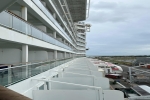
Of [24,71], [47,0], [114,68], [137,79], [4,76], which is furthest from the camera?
[114,68]

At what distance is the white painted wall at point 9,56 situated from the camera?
39.2ft

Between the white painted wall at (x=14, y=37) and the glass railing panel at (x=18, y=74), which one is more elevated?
the white painted wall at (x=14, y=37)

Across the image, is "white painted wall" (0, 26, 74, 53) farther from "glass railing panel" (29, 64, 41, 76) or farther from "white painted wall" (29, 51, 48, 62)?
"white painted wall" (29, 51, 48, 62)

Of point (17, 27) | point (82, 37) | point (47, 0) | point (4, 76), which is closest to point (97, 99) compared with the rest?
point (4, 76)

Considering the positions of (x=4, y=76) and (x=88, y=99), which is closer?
(x=4, y=76)

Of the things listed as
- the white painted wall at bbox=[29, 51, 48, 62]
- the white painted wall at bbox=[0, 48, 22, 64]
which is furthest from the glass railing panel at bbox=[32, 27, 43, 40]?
the white painted wall at bbox=[29, 51, 48, 62]

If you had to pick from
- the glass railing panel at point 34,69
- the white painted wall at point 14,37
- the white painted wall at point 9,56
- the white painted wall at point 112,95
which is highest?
the white painted wall at point 14,37

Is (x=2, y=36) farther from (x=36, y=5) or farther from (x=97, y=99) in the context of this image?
Result: (x=36, y=5)

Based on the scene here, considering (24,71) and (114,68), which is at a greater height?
(24,71)

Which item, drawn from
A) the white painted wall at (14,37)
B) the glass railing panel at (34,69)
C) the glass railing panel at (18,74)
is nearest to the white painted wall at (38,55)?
the white painted wall at (14,37)

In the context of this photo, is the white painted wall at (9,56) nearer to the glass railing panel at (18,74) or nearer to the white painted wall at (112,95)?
the glass railing panel at (18,74)

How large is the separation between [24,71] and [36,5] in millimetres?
7035

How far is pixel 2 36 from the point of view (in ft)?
21.7

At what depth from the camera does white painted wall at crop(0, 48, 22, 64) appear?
11945 mm
